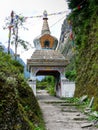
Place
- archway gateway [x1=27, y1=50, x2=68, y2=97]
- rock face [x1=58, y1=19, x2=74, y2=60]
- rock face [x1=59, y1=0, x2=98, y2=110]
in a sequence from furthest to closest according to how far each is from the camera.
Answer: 1. rock face [x1=58, y1=19, x2=74, y2=60]
2. archway gateway [x1=27, y1=50, x2=68, y2=97]
3. rock face [x1=59, y1=0, x2=98, y2=110]

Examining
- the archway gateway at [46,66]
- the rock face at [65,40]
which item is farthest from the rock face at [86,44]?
the rock face at [65,40]

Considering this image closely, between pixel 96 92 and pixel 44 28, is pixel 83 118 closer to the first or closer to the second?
pixel 96 92

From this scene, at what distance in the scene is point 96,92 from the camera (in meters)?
14.0

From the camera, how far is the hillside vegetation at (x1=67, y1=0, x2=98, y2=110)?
15.7 m

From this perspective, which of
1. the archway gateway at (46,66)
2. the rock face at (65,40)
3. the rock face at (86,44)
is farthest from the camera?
the rock face at (65,40)

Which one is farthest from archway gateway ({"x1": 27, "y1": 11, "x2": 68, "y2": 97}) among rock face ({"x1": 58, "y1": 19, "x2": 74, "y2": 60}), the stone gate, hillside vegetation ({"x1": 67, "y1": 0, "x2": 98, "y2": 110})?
rock face ({"x1": 58, "y1": 19, "x2": 74, "y2": 60})

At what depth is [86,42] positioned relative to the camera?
1814 centimetres

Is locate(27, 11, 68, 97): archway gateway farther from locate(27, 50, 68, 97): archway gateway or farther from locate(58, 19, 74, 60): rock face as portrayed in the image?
locate(58, 19, 74, 60): rock face

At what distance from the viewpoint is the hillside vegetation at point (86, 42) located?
1569 centimetres

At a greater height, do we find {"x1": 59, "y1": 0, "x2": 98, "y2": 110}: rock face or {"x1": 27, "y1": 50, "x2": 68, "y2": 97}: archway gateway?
{"x1": 59, "y1": 0, "x2": 98, "y2": 110}: rock face

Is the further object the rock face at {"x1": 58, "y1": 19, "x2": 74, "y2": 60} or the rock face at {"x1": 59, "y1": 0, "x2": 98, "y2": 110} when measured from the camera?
the rock face at {"x1": 58, "y1": 19, "x2": 74, "y2": 60}

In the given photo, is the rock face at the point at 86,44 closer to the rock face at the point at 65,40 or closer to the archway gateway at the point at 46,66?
the archway gateway at the point at 46,66

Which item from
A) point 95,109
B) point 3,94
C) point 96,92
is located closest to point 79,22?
point 96,92

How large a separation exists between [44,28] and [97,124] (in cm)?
2300
